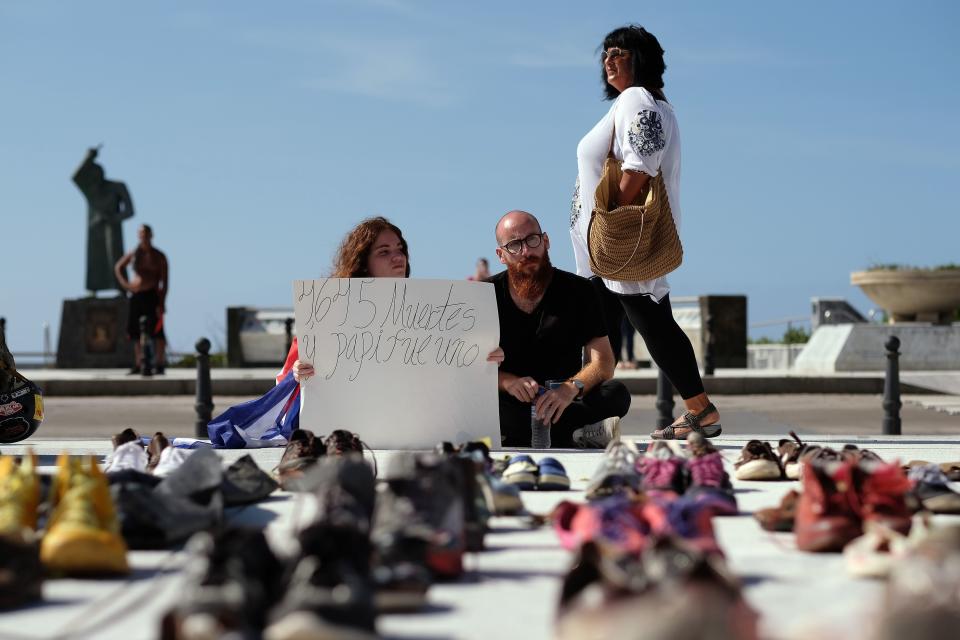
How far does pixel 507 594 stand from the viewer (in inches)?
104

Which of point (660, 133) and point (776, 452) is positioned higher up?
point (660, 133)

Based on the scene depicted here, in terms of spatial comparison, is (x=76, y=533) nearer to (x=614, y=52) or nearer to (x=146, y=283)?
(x=614, y=52)

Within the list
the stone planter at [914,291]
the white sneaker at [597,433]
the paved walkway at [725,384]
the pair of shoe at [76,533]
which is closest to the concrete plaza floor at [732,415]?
the paved walkway at [725,384]

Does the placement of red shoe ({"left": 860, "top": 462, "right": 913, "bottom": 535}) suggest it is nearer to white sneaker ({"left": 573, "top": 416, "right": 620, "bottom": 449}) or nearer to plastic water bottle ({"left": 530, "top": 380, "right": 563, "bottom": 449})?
plastic water bottle ({"left": 530, "top": 380, "right": 563, "bottom": 449})

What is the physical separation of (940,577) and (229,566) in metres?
1.18

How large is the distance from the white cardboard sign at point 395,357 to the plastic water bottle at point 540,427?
0.19m

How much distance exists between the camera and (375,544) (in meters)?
2.51

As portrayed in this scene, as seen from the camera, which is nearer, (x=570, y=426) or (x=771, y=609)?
(x=771, y=609)

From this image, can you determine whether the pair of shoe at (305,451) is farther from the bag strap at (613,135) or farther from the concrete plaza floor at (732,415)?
the concrete plaza floor at (732,415)

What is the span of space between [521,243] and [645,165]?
69cm

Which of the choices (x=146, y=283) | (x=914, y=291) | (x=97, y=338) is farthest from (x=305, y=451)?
(x=97, y=338)

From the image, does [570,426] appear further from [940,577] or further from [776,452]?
[940,577]

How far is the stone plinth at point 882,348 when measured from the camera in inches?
736

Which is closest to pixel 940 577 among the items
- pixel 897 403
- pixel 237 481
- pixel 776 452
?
pixel 237 481
